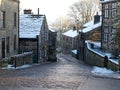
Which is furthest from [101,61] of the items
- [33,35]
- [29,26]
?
[29,26]

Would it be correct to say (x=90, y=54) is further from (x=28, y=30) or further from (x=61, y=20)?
(x=61, y=20)

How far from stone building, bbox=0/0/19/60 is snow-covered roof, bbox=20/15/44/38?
5446 mm

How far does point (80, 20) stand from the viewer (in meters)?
100

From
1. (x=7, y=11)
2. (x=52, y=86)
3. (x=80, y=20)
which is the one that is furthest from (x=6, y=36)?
(x=80, y=20)

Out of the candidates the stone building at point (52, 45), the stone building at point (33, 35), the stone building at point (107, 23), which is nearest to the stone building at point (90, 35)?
the stone building at point (52, 45)

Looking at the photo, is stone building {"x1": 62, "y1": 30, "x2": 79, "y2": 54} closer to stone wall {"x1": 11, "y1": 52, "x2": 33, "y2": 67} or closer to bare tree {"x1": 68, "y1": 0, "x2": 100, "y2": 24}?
bare tree {"x1": 68, "y1": 0, "x2": 100, "y2": 24}

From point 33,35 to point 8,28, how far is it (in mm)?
9831

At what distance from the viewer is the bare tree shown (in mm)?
98500

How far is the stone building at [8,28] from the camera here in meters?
34.9

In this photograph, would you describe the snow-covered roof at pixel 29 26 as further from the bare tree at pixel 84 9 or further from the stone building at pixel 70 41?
the bare tree at pixel 84 9

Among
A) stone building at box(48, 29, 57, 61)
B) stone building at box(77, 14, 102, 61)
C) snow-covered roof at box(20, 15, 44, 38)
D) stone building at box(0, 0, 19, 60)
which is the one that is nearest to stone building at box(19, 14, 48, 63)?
snow-covered roof at box(20, 15, 44, 38)

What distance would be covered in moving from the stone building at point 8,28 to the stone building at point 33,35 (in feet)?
16.2

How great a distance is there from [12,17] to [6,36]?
341cm

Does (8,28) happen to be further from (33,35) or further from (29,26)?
(29,26)
